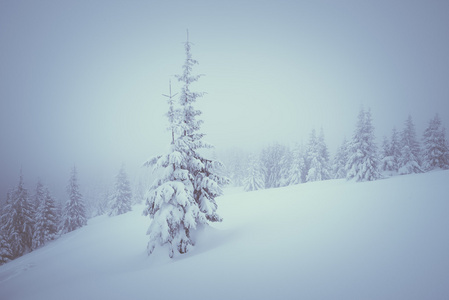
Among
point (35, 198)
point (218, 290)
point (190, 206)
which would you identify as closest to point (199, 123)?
point (190, 206)

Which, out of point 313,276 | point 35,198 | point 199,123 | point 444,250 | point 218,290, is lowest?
point 35,198

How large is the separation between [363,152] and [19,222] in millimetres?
52277

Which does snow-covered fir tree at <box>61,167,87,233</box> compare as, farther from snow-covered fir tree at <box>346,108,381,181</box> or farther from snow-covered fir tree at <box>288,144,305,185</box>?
snow-covered fir tree at <box>346,108,381,181</box>

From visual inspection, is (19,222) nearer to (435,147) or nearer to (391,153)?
(391,153)

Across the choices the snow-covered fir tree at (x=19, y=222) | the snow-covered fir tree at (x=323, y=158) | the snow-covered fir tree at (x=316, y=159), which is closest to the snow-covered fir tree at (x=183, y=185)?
the snow-covered fir tree at (x=19, y=222)

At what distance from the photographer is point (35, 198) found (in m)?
37.3

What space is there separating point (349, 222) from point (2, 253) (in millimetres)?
37548

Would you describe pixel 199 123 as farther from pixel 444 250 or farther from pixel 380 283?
pixel 444 250

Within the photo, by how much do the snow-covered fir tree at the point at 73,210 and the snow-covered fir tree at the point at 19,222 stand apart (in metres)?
9.24

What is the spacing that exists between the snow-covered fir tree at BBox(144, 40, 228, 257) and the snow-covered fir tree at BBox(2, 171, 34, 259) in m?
31.9

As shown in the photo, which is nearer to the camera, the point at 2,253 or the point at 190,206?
the point at 190,206

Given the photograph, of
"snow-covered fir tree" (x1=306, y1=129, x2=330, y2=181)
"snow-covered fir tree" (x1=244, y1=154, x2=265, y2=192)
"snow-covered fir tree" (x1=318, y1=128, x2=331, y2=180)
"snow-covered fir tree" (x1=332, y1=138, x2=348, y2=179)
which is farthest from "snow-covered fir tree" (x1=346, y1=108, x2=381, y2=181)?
"snow-covered fir tree" (x1=244, y1=154, x2=265, y2=192)

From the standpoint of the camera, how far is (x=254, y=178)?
5172 cm

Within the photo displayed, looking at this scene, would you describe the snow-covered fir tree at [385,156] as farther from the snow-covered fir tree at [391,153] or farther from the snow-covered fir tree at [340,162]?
the snow-covered fir tree at [340,162]
